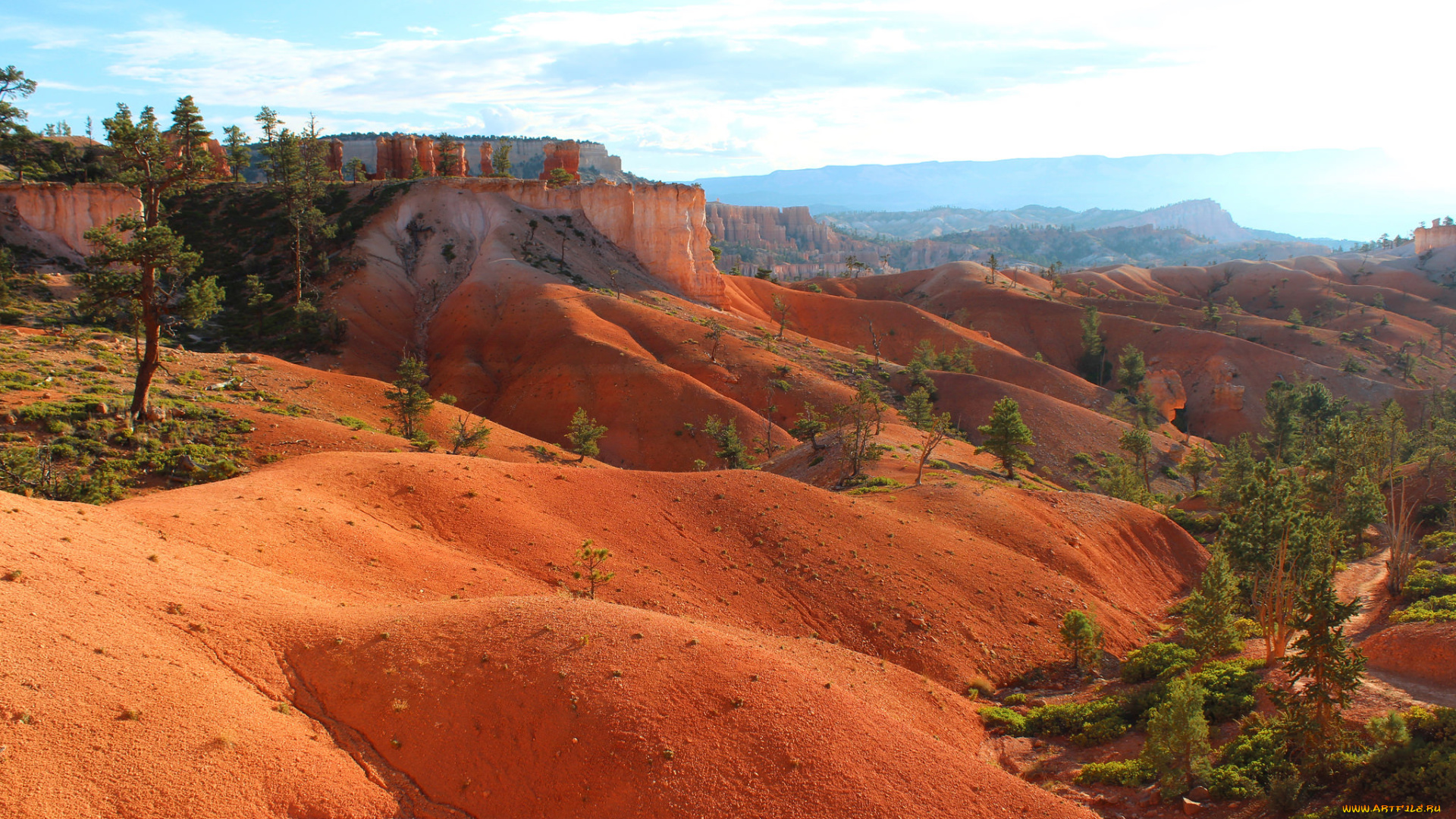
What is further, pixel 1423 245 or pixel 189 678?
pixel 1423 245

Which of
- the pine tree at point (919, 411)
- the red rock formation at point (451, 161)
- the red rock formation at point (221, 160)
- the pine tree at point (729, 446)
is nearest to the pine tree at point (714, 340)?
the pine tree at point (729, 446)

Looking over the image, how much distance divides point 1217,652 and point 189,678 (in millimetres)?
24107

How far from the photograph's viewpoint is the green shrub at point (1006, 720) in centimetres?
1883

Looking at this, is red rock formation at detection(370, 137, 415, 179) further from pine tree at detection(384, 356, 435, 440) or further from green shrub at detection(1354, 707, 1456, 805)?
green shrub at detection(1354, 707, 1456, 805)

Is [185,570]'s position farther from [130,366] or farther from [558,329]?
[558,329]

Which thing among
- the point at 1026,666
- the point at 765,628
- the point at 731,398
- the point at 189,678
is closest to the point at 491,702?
the point at 189,678

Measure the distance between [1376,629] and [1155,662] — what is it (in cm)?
1039

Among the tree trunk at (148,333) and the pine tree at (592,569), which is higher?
the tree trunk at (148,333)

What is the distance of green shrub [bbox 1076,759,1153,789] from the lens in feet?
51.2

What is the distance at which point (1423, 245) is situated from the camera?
13838 cm

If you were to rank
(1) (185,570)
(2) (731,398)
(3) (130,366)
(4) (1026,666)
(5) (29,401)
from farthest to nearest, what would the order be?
(2) (731,398)
(3) (130,366)
(5) (29,401)
(4) (1026,666)
(1) (185,570)

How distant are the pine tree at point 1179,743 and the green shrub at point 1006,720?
3562 millimetres

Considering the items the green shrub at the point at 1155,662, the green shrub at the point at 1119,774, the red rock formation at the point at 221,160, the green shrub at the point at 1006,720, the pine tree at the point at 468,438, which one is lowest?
the green shrub at the point at 1006,720

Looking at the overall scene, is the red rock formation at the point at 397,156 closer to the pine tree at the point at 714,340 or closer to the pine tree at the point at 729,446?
the pine tree at the point at 714,340
